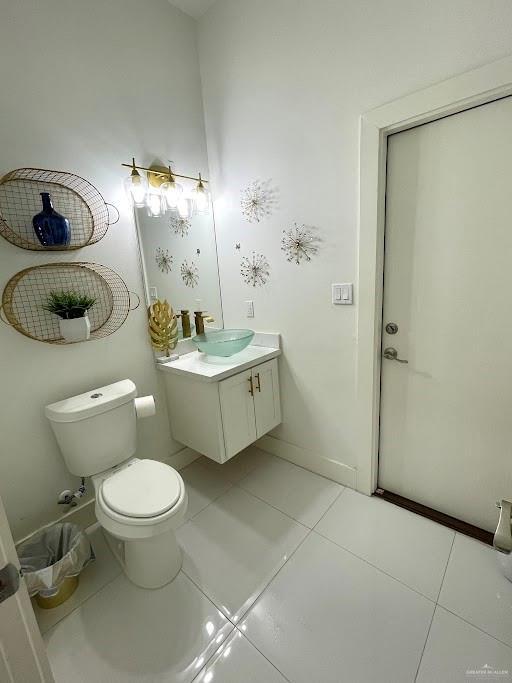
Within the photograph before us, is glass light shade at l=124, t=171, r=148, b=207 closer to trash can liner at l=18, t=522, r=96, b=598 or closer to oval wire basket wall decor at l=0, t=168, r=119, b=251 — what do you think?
oval wire basket wall decor at l=0, t=168, r=119, b=251

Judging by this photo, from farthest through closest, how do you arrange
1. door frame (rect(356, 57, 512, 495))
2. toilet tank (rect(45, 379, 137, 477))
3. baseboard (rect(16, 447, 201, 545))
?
baseboard (rect(16, 447, 201, 545)) < toilet tank (rect(45, 379, 137, 477)) < door frame (rect(356, 57, 512, 495))

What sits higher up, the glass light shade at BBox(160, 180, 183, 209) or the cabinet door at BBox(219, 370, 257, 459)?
the glass light shade at BBox(160, 180, 183, 209)

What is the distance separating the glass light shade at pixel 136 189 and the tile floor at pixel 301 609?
1.86 m

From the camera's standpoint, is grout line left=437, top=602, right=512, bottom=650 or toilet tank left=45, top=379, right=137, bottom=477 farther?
toilet tank left=45, top=379, right=137, bottom=477

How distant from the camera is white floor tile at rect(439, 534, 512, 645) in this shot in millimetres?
1155

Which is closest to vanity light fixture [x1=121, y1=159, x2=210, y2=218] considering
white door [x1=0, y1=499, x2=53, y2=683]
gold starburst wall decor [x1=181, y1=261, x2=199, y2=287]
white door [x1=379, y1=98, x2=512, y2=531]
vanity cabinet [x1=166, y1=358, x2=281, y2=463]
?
gold starburst wall decor [x1=181, y1=261, x2=199, y2=287]

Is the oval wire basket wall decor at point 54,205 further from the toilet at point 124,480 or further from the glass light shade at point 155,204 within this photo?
the toilet at point 124,480

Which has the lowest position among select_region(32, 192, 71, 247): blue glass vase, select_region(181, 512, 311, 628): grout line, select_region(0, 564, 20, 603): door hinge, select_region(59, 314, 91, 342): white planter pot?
select_region(181, 512, 311, 628): grout line

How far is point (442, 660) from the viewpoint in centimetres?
106

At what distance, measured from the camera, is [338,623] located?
1.20 m

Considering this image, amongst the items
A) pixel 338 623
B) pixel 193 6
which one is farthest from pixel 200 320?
pixel 193 6

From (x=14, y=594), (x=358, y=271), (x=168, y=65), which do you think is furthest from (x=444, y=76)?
(x=14, y=594)

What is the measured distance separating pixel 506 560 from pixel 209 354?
1.73 metres

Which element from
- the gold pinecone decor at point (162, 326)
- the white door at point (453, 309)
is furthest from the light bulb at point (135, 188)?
the white door at point (453, 309)
